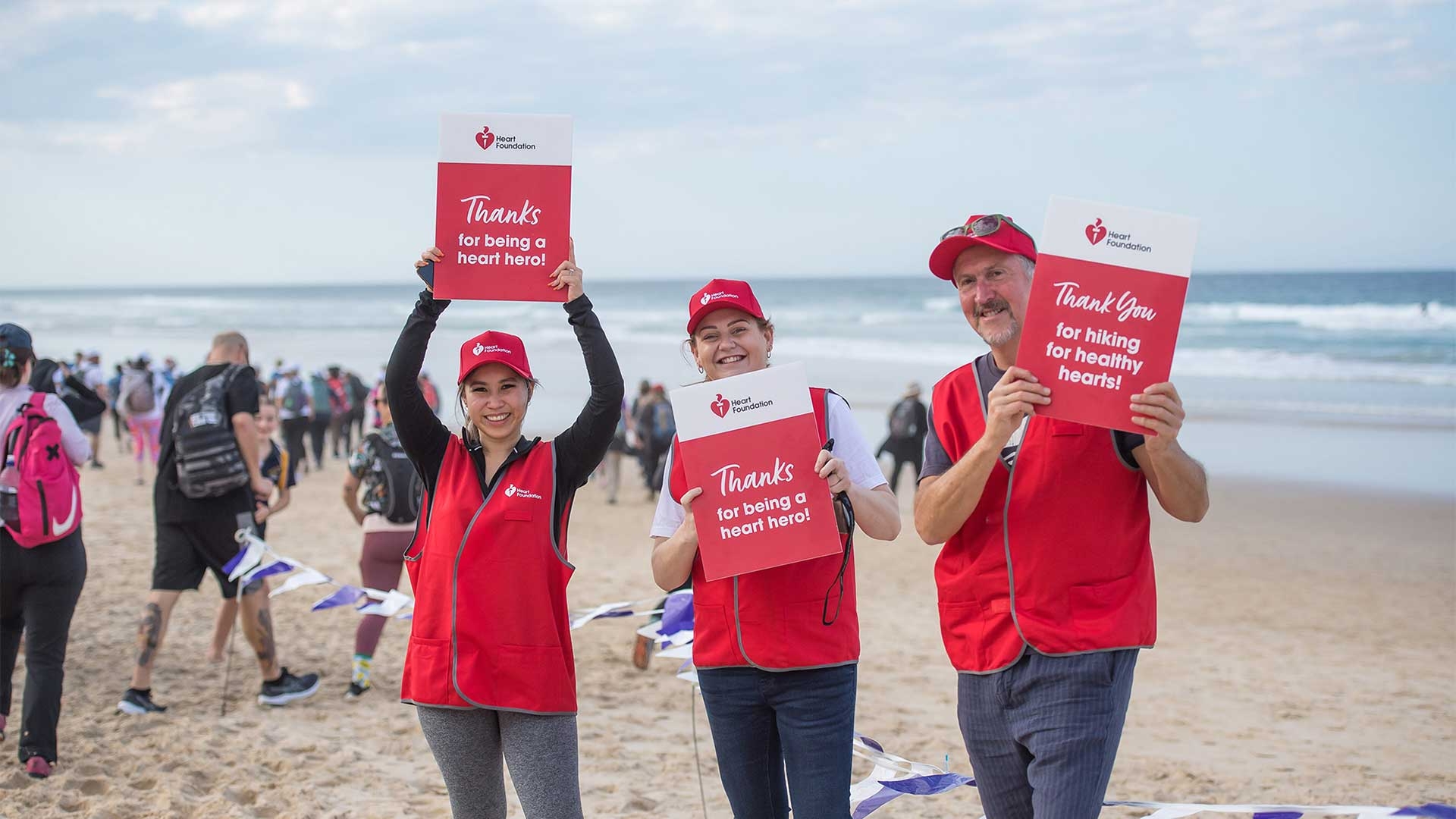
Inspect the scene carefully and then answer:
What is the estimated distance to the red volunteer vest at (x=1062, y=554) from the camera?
2.62 metres

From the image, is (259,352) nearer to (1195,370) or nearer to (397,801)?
(1195,370)

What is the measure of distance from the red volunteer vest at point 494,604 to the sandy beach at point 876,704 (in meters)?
1.98

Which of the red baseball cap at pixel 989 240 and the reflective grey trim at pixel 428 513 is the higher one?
the red baseball cap at pixel 989 240

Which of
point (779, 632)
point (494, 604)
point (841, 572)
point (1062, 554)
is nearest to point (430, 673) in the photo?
point (494, 604)

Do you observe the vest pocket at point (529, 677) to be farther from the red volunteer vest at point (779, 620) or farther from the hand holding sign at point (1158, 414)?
the hand holding sign at point (1158, 414)

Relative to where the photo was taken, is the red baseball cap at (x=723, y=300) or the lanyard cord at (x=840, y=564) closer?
the lanyard cord at (x=840, y=564)

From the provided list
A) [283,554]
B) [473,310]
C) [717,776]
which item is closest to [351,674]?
[717,776]

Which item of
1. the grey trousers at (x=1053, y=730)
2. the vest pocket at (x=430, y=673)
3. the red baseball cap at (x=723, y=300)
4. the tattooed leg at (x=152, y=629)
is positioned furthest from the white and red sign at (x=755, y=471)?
the tattooed leg at (x=152, y=629)

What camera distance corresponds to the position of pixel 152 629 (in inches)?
226

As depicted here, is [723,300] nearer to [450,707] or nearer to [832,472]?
[832,472]

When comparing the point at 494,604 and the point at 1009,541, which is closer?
the point at 1009,541

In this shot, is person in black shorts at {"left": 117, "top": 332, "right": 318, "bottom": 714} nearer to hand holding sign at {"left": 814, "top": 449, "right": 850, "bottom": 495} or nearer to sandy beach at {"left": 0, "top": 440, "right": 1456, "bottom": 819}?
sandy beach at {"left": 0, "top": 440, "right": 1456, "bottom": 819}

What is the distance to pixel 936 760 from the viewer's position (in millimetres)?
5527

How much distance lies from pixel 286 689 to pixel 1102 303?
5.30 m
